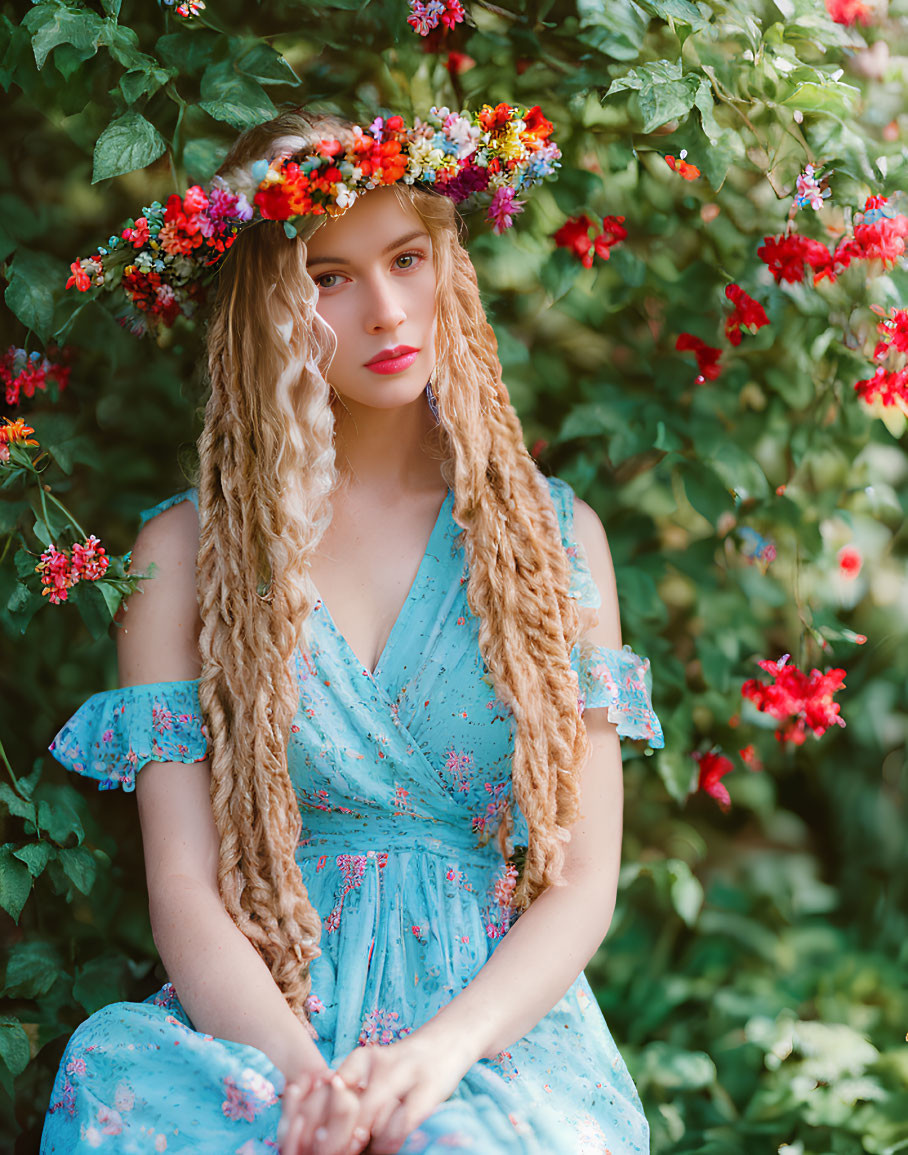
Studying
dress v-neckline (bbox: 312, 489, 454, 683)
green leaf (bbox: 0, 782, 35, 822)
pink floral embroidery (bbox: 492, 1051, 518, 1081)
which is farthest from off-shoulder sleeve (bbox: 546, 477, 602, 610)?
green leaf (bbox: 0, 782, 35, 822)

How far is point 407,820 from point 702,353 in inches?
34.9

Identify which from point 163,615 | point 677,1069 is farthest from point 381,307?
point 677,1069

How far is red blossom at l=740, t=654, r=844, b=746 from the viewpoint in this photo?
1776mm

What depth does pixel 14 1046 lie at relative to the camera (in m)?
1.53

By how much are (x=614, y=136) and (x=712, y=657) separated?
0.86 meters

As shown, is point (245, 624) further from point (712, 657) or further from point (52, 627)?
point (712, 657)

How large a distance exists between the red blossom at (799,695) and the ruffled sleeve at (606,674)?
0.93ft

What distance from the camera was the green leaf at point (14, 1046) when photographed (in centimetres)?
152

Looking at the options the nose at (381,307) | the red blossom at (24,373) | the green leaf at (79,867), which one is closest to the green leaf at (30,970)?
the green leaf at (79,867)

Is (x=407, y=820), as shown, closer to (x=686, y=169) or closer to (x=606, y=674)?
(x=606, y=674)

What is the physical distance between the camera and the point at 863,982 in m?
1.94

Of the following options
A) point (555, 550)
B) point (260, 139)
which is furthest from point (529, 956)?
point (260, 139)

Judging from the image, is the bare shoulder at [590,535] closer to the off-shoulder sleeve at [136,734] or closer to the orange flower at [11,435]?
the off-shoulder sleeve at [136,734]

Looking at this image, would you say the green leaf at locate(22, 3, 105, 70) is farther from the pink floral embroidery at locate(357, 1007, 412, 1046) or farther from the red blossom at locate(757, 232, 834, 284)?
the pink floral embroidery at locate(357, 1007, 412, 1046)
